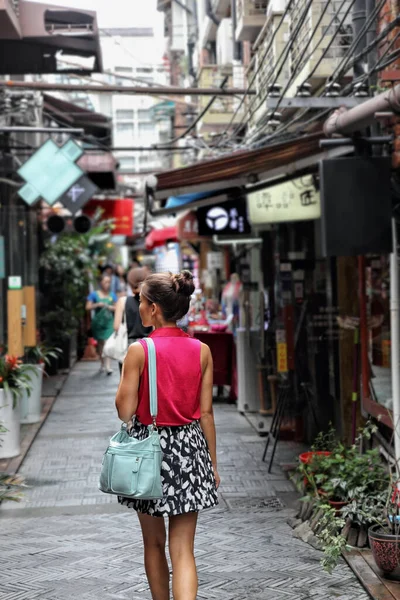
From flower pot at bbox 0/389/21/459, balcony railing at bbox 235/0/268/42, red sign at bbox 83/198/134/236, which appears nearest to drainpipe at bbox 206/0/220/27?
red sign at bbox 83/198/134/236

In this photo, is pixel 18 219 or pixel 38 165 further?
pixel 18 219

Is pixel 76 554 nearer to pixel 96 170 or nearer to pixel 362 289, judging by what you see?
pixel 362 289

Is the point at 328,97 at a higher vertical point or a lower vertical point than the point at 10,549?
higher

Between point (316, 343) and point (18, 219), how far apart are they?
680 centimetres

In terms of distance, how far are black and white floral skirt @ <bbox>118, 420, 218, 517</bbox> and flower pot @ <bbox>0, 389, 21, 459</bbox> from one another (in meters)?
5.41

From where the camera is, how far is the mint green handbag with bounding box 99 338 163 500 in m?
4.28

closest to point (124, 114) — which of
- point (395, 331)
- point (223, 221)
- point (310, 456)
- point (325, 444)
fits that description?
point (223, 221)

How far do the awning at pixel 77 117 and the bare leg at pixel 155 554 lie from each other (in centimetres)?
1474

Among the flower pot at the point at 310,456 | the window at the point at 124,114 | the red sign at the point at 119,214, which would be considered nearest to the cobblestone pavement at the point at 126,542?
the flower pot at the point at 310,456

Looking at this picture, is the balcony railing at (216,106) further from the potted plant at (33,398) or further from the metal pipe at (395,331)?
the metal pipe at (395,331)

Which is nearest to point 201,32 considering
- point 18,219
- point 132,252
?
point 18,219

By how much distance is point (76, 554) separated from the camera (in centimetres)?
651

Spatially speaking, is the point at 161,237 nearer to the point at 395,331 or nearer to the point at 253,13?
the point at 253,13

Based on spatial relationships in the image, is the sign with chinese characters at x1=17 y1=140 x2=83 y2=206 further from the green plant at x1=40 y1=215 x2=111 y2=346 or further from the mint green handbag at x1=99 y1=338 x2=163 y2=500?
the mint green handbag at x1=99 y1=338 x2=163 y2=500
